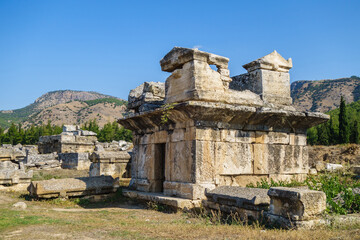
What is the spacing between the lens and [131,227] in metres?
5.43

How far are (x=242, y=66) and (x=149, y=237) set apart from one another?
5.54 meters

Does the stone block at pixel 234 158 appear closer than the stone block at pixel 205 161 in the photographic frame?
No

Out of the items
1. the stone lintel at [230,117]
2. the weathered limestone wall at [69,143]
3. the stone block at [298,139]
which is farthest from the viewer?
the weathered limestone wall at [69,143]

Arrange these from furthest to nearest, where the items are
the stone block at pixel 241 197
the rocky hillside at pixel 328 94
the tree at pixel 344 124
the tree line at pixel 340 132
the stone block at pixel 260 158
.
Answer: the rocky hillside at pixel 328 94 < the tree at pixel 344 124 < the tree line at pixel 340 132 < the stone block at pixel 260 158 < the stone block at pixel 241 197

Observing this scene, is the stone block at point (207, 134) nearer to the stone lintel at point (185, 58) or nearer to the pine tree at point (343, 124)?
the stone lintel at point (185, 58)

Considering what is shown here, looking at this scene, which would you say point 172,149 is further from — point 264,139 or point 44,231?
point 44,231

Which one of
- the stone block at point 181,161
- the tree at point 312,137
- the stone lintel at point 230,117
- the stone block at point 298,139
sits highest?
the tree at point 312,137

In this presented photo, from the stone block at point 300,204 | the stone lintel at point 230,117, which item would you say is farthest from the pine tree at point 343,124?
the stone block at point 300,204

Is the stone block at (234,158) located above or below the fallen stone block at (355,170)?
above

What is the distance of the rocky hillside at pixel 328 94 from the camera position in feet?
302

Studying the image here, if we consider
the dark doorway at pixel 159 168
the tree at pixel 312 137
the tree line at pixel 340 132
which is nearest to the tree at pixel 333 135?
the tree line at pixel 340 132

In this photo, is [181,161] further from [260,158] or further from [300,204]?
[300,204]

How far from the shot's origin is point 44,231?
503 centimetres

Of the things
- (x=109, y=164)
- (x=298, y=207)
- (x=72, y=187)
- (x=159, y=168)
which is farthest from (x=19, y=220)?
(x=109, y=164)
